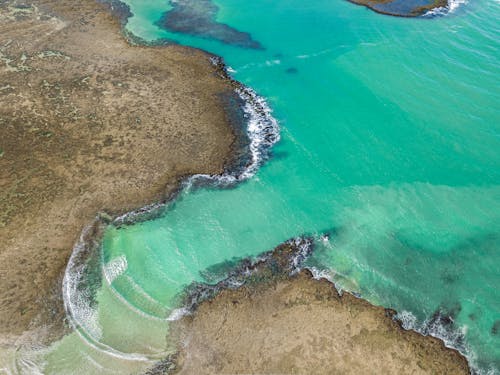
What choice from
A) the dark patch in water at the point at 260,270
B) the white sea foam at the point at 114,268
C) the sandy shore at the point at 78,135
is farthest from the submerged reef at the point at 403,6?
the white sea foam at the point at 114,268

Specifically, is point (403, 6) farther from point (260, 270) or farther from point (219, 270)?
point (219, 270)

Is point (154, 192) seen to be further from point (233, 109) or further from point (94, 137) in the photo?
point (233, 109)

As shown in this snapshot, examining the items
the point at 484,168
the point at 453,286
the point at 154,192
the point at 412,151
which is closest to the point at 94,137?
the point at 154,192

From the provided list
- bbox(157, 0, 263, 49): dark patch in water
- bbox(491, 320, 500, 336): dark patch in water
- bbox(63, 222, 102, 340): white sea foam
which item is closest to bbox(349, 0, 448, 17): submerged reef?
bbox(157, 0, 263, 49): dark patch in water

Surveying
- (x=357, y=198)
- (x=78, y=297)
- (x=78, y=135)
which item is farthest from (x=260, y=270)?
(x=78, y=135)

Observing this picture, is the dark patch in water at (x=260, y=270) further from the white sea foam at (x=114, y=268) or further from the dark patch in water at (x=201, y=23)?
the dark patch in water at (x=201, y=23)

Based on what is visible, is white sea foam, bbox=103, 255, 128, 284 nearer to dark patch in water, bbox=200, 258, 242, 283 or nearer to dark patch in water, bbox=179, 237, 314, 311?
dark patch in water, bbox=179, 237, 314, 311
